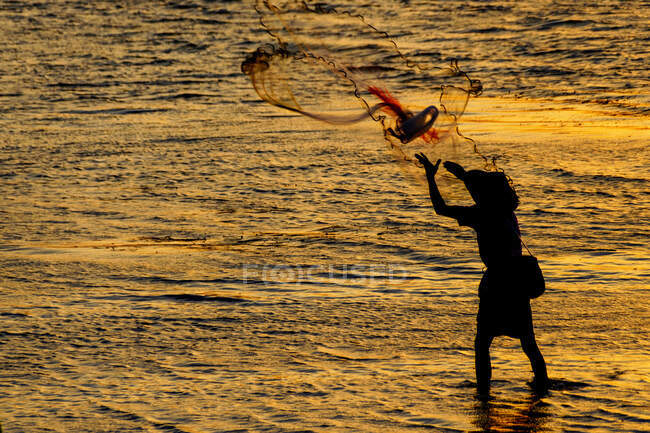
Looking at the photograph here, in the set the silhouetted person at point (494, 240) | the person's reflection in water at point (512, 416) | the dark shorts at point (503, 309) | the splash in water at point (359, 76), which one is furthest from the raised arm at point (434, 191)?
the person's reflection in water at point (512, 416)

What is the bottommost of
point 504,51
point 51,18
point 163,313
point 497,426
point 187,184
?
point 497,426

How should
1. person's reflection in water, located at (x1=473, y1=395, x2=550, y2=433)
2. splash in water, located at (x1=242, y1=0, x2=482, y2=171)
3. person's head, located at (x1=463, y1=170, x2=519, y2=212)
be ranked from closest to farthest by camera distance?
person's reflection in water, located at (x1=473, y1=395, x2=550, y2=433), person's head, located at (x1=463, y1=170, x2=519, y2=212), splash in water, located at (x1=242, y1=0, x2=482, y2=171)

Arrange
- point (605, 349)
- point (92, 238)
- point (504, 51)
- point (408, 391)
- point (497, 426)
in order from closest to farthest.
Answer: point (497, 426) < point (408, 391) < point (605, 349) < point (92, 238) < point (504, 51)

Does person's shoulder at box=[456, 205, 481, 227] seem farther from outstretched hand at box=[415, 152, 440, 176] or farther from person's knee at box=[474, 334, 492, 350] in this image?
person's knee at box=[474, 334, 492, 350]

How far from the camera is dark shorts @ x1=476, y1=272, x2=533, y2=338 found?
4.79 meters

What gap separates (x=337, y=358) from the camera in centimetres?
566

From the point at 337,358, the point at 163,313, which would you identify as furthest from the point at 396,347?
the point at 163,313

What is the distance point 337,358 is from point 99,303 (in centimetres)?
193

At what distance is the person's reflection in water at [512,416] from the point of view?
463 cm

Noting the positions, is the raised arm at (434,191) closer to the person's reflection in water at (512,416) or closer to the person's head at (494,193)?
the person's head at (494,193)

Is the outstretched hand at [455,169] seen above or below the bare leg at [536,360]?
above

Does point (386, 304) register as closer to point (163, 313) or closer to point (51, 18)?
point (163, 313)

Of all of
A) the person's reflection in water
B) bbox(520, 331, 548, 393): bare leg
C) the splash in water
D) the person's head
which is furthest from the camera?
the splash in water

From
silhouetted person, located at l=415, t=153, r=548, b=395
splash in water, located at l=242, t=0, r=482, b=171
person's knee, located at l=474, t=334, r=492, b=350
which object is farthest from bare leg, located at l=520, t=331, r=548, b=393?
splash in water, located at l=242, t=0, r=482, b=171
